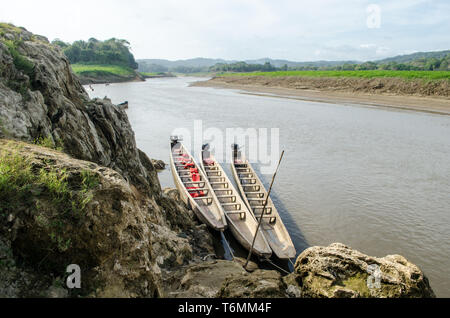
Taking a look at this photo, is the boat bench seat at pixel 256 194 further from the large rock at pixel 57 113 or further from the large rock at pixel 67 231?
the large rock at pixel 67 231

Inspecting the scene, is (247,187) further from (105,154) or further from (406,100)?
(406,100)

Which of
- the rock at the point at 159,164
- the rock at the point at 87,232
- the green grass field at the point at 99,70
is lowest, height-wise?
the rock at the point at 159,164

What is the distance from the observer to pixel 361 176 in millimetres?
18672

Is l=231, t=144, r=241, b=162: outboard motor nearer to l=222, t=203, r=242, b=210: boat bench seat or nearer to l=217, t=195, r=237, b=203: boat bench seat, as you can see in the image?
l=217, t=195, r=237, b=203: boat bench seat

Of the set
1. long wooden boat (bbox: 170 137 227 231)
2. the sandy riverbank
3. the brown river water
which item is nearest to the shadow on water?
the brown river water

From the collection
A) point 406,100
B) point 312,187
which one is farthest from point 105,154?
point 406,100

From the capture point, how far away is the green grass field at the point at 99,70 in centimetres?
8875

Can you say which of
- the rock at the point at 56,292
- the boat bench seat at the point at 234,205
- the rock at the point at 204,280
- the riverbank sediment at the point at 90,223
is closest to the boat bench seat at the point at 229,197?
the boat bench seat at the point at 234,205

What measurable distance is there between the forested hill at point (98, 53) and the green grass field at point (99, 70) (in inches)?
199

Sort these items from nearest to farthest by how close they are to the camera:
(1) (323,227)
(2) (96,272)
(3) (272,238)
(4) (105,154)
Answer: (2) (96,272)
(4) (105,154)
(3) (272,238)
(1) (323,227)

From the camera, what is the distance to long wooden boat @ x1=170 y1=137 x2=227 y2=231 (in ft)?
40.8

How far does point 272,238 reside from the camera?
11438mm

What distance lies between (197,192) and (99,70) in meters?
92.3
